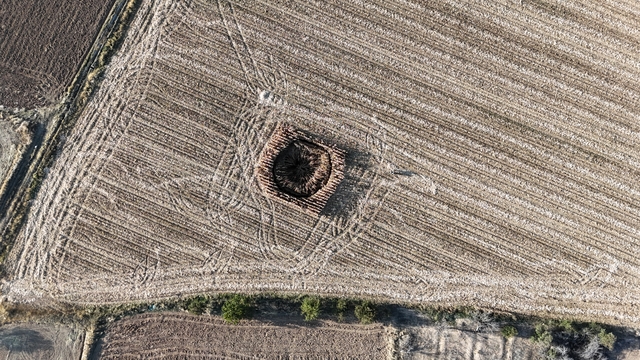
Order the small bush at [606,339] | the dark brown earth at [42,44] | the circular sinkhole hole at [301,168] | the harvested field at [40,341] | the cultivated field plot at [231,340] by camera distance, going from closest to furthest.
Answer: the small bush at [606,339]
the harvested field at [40,341]
the cultivated field plot at [231,340]
the circular sinkhole hole at [301,168]
the dark brown earth at [42,44]

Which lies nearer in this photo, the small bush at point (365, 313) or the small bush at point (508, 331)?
the small bush at point (365, 313)

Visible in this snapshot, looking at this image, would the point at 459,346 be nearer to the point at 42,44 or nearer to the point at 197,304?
the point at 197,304

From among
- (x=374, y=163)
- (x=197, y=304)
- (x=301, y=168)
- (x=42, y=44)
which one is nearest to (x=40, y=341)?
(x=197, y=304)

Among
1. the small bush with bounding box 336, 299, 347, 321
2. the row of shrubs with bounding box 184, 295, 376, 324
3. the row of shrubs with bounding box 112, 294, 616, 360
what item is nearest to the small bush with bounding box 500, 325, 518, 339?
the row of shrubs with bounding box 112, 294, 616, 360

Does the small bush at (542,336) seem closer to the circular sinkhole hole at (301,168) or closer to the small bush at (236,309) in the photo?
the circular sinkhole hole at (301,168)

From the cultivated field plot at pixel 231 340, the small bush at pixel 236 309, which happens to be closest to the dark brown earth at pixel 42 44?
the cultivated field plot at pixel 231 340

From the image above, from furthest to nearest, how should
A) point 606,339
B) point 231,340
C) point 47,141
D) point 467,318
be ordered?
point 47,141, point 231,340, point 467,318, point 606,339

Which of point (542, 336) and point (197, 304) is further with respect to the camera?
point (197, 304)
